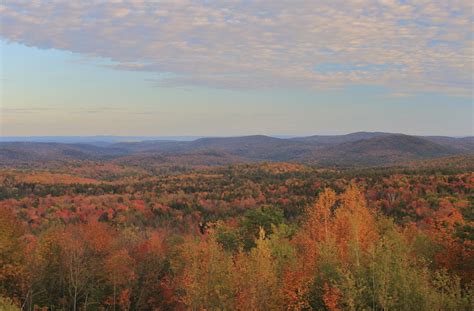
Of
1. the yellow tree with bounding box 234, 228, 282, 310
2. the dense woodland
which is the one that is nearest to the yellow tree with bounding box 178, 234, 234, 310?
the dense woodland

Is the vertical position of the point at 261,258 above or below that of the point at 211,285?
above

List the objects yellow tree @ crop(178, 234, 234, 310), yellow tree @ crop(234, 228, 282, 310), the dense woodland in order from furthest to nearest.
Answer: yellow tree @ crop(178, 234, 234, 310)
yellow tree @ crop(234, 228, 282, 310)
the dense woodland

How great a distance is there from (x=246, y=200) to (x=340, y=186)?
20.5 m

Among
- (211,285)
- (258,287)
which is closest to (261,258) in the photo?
(258,287)

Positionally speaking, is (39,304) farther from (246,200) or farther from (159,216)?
(246,200)

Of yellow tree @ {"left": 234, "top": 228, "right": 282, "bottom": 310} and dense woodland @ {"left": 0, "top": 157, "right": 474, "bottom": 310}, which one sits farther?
yellow tree @ {"left": 234, "top": 228, "right": 282, "bottom": 310}

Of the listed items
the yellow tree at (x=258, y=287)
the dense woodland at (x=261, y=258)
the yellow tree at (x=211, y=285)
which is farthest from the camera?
the yellow tree at (x=211, y=285)

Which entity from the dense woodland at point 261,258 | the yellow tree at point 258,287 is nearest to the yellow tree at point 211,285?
the dense woodland at point 261,258

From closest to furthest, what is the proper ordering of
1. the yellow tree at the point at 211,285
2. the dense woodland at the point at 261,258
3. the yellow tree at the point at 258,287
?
the dense woodland at the point at 261,258, the yellow tree at the point at 258,287, the yellow tree at the point at 211,285

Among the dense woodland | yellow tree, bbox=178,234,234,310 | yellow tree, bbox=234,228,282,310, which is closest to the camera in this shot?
the dense woodland

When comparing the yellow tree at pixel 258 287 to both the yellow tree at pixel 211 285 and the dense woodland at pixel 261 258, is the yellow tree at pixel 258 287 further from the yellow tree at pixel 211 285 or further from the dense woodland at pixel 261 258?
the yellow tree at pixel 211 285

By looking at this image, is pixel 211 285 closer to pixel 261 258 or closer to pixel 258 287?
pixel 258 287

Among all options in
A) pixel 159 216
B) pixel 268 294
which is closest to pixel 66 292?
pixel 268 294

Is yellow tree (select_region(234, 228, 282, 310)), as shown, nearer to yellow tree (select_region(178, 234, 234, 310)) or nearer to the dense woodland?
the dense woodland
